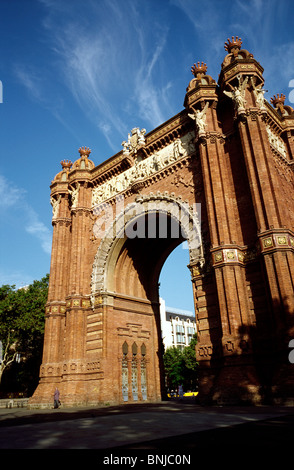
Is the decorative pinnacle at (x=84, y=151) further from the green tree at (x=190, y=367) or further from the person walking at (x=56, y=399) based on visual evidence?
the green tree at (x=190, y=367)

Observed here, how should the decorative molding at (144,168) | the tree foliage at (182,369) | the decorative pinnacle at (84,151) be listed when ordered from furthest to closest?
the tree foliage at (182,369) → the decorative pinnacle at (84,151) → the decorative molding at (144,168)

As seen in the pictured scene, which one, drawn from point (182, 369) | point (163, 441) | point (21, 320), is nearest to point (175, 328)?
point (182, 369)

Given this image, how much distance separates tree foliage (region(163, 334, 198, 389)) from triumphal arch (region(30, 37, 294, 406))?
109 feet

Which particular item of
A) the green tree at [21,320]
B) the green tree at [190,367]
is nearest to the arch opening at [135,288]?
the green tree at [21,320]

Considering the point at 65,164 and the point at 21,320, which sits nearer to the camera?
the point at 65,164

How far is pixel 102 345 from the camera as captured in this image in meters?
22.4

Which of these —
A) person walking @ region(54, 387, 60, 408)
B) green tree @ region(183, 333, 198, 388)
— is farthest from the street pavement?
green tree @ region(183, 333, 198, 388)

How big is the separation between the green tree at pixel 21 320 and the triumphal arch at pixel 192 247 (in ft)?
41.4

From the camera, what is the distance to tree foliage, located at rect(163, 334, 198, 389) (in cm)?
5662

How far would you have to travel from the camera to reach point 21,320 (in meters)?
36.6

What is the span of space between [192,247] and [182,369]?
43.8 meters

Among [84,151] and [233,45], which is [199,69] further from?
[84,151]

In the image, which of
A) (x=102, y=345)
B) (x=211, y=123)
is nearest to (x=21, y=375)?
(x=102, y=345)

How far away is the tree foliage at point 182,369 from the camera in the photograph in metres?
56.6
